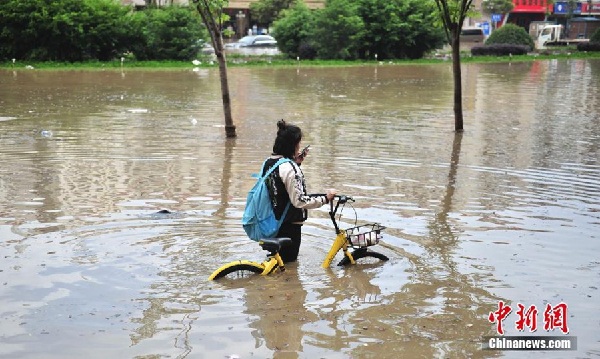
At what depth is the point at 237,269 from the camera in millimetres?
7102

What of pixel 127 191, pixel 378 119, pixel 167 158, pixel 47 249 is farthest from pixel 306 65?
pixel 47 249

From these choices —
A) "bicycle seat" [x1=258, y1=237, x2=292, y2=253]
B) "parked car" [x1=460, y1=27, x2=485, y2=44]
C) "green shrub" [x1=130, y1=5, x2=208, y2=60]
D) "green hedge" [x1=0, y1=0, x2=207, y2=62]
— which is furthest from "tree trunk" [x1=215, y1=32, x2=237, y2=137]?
"parked car" [x1=460, y1=27, x2=485, y2=44]

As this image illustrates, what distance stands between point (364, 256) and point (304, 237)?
1126mm

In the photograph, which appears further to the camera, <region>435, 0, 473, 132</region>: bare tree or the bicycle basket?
<region>435, 0, 473, 132</region>: bare tree

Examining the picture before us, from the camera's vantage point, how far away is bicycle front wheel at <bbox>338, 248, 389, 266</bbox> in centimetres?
767

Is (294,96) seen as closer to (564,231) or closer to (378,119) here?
(378,119)

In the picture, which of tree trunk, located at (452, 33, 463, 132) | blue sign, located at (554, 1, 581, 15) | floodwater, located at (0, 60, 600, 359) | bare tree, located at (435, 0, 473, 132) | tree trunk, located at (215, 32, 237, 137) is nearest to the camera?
floodwater, located at (0, 60, 600, 359)

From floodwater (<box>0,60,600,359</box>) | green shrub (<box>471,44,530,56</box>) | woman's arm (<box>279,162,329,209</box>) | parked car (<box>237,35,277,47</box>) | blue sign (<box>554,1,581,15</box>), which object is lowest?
floodwater (<box>0,60,600,359</box>)

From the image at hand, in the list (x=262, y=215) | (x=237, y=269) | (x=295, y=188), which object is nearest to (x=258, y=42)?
(x=262, y=215)

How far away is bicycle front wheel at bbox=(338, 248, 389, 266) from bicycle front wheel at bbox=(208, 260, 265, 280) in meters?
0.87

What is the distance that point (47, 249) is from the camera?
8.10 m

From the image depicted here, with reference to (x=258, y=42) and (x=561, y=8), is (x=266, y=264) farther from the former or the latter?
(x=561, y=8)

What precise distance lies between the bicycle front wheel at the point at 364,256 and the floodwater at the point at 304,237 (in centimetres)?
12

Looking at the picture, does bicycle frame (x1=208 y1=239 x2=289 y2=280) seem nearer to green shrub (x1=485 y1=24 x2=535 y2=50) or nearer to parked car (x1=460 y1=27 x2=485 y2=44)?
green shrub (x1=485 y1=24 x2=535 y2=50)
